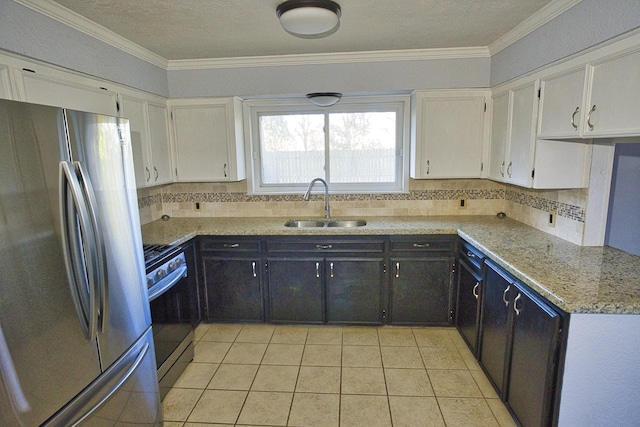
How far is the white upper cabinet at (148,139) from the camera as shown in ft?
9.07

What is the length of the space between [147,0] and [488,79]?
2610 millimetres

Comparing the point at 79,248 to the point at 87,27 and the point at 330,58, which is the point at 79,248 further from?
the point at 330,58

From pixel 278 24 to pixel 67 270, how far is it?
191 centimetres

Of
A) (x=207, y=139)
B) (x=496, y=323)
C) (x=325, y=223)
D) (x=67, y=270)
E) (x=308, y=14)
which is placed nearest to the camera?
(x=67, y=270)

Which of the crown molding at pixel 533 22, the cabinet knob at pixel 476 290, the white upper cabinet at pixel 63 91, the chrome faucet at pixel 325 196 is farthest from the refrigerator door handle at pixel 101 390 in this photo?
the crown molding at pixel 533 22

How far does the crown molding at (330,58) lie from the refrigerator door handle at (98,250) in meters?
2.12

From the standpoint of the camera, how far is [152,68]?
301 centimetres

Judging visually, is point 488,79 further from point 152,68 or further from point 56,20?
point 56,20

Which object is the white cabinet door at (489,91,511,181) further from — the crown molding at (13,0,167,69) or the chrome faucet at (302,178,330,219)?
the crown molding at (13,0,167,69)

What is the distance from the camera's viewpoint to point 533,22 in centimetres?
233

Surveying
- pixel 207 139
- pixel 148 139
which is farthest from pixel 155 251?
pixel 207 139

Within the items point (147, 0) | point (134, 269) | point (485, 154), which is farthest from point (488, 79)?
point (134, 269)

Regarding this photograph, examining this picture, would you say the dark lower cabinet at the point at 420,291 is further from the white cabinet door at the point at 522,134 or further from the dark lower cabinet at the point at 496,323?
the white cabinet door at the point at 522,134

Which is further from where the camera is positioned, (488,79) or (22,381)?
(488,79)
